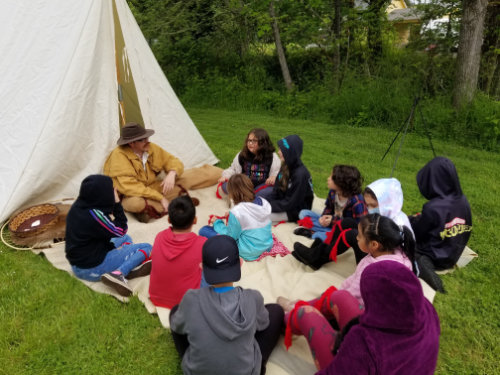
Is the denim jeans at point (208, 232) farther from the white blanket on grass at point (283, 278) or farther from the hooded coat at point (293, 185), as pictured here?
the hooded coat at point (293, 185)

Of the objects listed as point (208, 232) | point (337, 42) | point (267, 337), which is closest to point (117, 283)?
point (208, 232)

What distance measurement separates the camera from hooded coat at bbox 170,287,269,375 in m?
1.87

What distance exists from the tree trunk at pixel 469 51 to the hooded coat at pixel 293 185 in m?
4.52

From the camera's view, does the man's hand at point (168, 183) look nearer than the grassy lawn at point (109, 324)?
No

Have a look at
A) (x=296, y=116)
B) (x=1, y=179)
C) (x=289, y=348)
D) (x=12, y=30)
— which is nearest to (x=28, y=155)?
(x=1, y=179)

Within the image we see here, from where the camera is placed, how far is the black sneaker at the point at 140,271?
3102 millimetres

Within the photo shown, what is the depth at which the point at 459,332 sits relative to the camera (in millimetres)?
2629

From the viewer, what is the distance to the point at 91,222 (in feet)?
9.28

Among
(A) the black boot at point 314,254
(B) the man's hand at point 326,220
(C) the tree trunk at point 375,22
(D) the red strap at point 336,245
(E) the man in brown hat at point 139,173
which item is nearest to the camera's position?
(D) the red strap at point 336,245

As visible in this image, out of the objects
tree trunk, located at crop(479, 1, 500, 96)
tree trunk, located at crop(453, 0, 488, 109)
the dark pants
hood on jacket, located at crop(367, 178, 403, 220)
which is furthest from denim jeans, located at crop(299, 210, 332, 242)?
tree trunk, located at crop(479, 1, 500, 96)

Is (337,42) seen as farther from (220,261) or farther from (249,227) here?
(220,261)

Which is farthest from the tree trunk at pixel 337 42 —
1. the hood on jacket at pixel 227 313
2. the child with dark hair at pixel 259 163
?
the hood on jacket at pixel 227 313

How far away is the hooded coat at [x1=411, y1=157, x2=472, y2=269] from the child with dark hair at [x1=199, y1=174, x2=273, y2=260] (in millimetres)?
1333

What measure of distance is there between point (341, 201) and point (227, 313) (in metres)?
2.08
